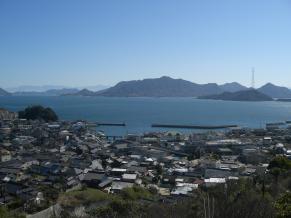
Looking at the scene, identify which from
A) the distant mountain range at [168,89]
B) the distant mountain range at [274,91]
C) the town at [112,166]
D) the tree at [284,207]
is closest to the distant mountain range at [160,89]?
the distant mountain range at [168,89]

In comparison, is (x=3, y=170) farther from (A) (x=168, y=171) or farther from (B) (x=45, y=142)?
(B) (x=45, y=142)

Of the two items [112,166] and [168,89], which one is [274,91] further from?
[112,166]

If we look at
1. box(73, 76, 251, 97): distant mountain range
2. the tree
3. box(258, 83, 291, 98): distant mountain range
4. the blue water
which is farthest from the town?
box(258, 83, 291, 98): distant mountain range

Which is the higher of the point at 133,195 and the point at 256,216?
the point at 256,216

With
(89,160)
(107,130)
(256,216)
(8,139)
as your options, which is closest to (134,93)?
(107,130)

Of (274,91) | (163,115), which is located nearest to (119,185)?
(163,115)

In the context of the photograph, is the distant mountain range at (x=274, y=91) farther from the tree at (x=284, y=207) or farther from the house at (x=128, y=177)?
the tree at (x=284, y=207)

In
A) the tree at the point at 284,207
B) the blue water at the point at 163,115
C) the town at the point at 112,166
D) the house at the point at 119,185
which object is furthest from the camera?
the blue water at the point at 163,115

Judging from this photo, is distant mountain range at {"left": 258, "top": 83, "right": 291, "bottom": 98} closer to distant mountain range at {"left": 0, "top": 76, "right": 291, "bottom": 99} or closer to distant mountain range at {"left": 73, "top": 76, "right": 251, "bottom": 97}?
distant mountain range at {"left": 0, "top": 76, "right": 291, "bottom": 99}
